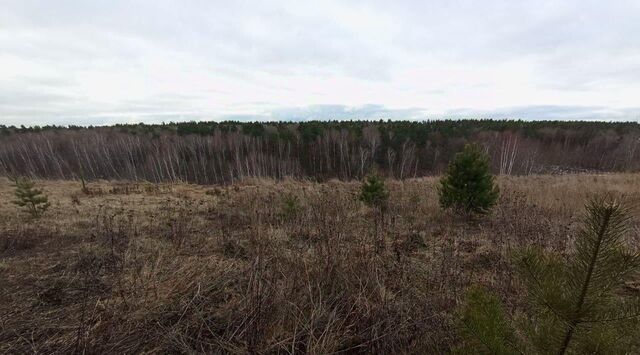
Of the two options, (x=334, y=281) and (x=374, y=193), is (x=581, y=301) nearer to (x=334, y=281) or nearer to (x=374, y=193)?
(x=334, y=281)

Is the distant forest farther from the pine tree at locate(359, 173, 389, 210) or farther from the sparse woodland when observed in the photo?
the sparse woodland

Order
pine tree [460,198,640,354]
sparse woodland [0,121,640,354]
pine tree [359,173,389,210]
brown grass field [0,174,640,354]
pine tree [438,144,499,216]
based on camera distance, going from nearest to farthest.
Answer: pine tree [460,198,640,354]
sparse woodland [0,121,640,354]
brown grass field [0,174,640,354]
pine tree [438,144,499,216]
pine tree [359,173,389,210]

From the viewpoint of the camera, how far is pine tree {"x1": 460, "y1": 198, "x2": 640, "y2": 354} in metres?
1.06

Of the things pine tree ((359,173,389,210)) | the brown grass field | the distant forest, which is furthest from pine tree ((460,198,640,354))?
the distant forest

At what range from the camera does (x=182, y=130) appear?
156 ft

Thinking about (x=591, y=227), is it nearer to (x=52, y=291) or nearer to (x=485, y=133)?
(x=52, y=291)

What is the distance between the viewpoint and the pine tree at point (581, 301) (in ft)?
3.46

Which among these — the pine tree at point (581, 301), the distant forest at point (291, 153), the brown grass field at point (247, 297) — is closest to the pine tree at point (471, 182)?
the brown grass field at point (247, 297)

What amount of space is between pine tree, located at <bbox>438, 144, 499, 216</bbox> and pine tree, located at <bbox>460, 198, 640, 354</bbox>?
7.01 metres

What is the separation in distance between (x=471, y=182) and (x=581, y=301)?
7365 mm

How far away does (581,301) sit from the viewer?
113cm

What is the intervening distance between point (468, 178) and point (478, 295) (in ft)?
23.5

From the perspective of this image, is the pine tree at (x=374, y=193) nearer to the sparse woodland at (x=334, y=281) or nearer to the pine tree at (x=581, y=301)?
the sparse woodland at (x=334, y=281)

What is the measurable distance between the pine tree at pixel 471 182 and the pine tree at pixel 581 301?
701 cm
